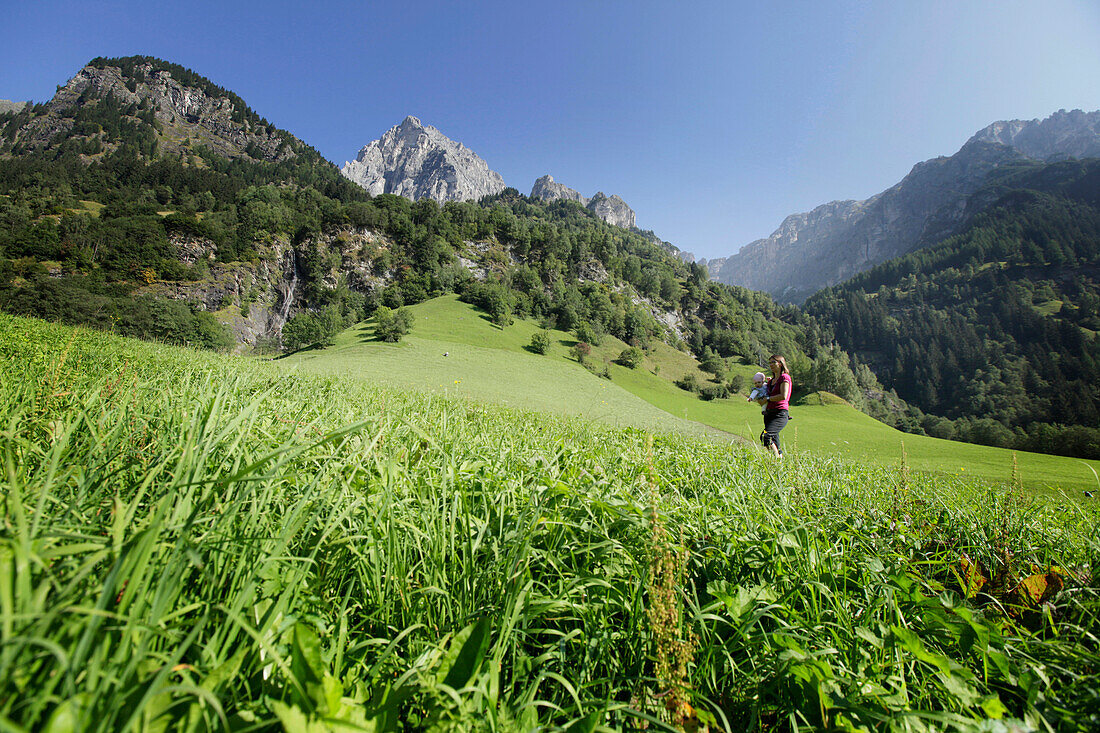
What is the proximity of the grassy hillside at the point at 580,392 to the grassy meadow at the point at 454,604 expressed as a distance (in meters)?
2.73

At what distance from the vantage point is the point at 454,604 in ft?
5.25

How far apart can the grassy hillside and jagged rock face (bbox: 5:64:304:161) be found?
144574 mm

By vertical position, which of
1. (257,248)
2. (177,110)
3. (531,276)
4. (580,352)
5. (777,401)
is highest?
(177,110)

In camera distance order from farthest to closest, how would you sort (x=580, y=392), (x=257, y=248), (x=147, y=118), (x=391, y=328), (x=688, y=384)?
(x=147, y=118), (x=257, y=248), (x=688, y=384), (x=391, y=328), (x=580, y=392)

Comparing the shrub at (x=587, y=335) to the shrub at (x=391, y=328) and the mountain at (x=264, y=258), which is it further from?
the shrub at (x=391, y=328)

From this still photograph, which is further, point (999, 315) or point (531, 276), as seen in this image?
point (999, 315)

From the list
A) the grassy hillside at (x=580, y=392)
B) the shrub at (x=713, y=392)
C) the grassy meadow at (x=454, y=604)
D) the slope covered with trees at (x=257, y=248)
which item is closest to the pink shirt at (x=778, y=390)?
the grassy hillside at (x=580, y=392)

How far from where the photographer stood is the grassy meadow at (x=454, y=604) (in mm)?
860

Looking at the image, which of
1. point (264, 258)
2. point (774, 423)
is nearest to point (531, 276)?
point (264, 258)

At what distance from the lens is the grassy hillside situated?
1370 centimetres

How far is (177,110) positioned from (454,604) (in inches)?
8689

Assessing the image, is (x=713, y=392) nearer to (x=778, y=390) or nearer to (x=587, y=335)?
(x=587, y=335)

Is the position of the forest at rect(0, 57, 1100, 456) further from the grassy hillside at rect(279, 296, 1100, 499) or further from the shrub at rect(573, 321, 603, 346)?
the grassy hillside at rect(279, 296, 1100, 499)

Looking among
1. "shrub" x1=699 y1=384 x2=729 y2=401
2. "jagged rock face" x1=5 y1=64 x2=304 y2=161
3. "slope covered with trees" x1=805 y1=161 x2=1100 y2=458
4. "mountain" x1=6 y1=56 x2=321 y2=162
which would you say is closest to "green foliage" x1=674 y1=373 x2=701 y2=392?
"shrub" x1=699 y1=384 x2=729 y2=401
